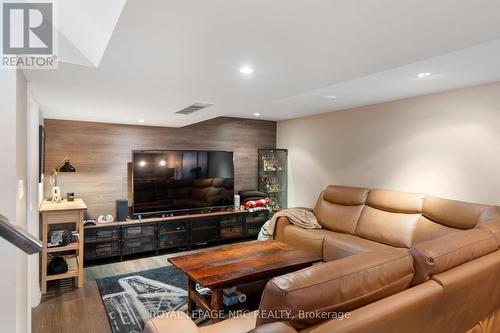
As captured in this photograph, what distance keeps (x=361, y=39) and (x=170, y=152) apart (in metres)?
3.80

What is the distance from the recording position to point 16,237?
57 centimetres

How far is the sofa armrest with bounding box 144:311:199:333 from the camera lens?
4.59 ft

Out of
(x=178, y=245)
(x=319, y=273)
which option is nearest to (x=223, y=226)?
(x=178, y=245)

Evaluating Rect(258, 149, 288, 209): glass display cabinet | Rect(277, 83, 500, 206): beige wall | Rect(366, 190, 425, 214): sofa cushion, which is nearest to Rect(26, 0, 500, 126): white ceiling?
Rect(277, 83, 500, 206): beige wall

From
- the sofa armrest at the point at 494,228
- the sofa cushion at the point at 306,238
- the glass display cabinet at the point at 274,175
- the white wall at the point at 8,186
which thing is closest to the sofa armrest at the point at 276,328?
the white wall at the point at 8,186

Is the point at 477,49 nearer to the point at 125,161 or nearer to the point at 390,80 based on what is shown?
the point at 390,80

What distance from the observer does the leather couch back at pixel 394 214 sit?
310 cm

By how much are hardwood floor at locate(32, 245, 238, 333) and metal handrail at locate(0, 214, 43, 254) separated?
2404 millimetres

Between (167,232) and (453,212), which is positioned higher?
(453,212)

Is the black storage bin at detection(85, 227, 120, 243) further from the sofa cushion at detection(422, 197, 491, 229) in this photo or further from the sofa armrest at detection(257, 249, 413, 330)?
the sofa cushion at detection(422, 197, 491, 229)

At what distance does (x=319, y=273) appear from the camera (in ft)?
4.19

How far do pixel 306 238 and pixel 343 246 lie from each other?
1.90 feet

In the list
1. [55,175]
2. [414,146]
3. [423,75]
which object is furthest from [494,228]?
[55,175]

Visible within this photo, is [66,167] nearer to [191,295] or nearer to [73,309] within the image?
[73,309]
